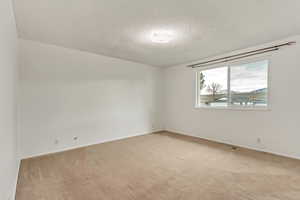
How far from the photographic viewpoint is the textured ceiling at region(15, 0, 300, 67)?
2.02m

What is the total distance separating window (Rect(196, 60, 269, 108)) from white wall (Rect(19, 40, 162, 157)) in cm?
198

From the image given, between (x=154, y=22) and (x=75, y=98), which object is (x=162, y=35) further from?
(x=75, y=98)

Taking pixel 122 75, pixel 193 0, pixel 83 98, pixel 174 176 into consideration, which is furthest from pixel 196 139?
pixel 193 0

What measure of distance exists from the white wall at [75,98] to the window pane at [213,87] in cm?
187

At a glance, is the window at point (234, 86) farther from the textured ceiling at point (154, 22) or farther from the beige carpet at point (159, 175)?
the beige carpet at point (159, 175)

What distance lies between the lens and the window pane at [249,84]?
137 inches

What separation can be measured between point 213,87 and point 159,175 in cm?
317

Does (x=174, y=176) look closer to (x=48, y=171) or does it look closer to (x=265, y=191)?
(x=265, y=191)

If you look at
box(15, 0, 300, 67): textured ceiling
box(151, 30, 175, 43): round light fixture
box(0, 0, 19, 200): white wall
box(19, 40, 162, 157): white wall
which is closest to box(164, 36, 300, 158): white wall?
box(15, 0, 300, 67): textured ceiling

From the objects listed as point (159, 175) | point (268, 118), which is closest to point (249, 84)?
point (268, 118)

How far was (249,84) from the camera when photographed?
3.72 metres

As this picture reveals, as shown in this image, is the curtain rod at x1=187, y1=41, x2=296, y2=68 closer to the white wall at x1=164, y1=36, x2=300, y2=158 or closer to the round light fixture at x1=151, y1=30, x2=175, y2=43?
the white wall at x1=164, y1=36, x2=300, y2=158

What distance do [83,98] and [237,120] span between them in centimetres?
399

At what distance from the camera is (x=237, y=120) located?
3.85 meters
